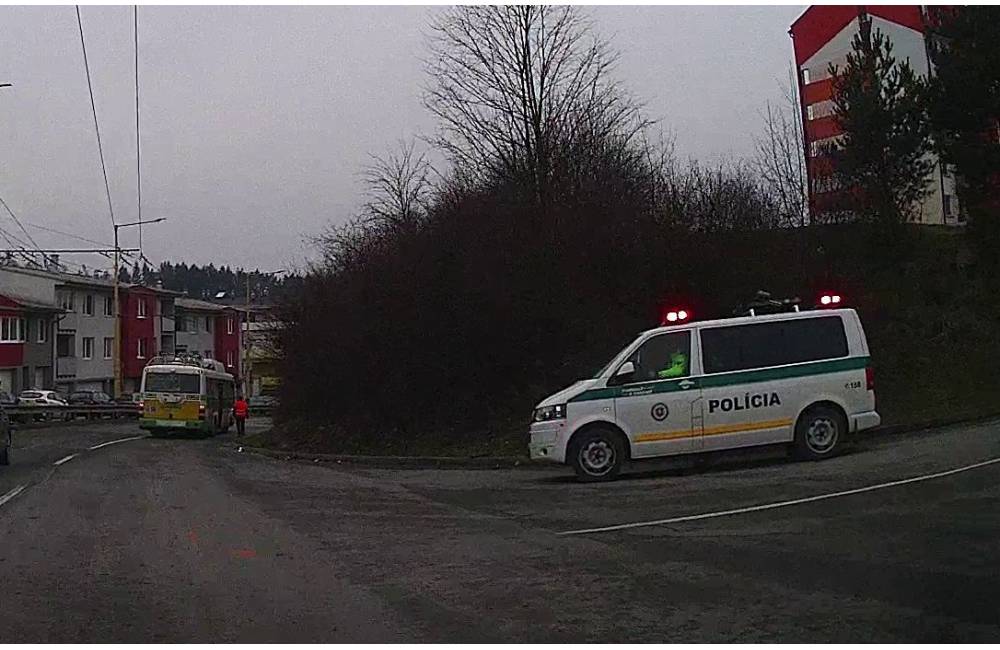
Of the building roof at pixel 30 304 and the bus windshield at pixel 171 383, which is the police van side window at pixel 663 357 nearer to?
the bus windshield at pixel 171 383

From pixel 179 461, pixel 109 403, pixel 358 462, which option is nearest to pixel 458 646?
pixel 358 462

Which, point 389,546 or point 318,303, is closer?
point 389,546

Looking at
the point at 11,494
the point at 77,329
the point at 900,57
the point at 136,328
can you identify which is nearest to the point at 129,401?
the point at 77,329

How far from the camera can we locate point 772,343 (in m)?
15.2

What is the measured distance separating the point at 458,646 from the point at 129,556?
4.69 m

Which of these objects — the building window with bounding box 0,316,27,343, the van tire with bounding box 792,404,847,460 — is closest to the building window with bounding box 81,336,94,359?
the building window with bounding box 0,316,27,343

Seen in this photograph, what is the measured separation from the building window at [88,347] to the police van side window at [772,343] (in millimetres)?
66934

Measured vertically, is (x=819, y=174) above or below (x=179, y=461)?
above

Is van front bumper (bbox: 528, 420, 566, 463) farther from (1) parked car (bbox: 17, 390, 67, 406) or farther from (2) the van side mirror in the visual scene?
(1) parked car (bbox: 17, 390, 67, 406)

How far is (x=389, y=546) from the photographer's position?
10523 millimetres

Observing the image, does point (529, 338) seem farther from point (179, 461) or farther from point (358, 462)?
point (179, 461)

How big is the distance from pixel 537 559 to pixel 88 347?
7178cm

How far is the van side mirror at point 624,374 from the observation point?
1504 cm

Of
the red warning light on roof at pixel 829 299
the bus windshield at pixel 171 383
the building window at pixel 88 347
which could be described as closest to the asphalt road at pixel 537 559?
the red warning light on roof at pixel 829 299
